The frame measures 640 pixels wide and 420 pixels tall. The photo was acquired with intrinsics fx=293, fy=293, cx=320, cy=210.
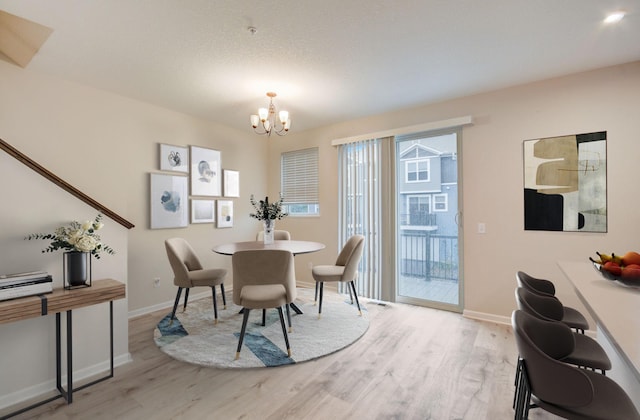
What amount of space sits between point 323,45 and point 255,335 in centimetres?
277

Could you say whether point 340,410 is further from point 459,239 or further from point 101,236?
point 459,239

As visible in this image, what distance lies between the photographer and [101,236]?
2381 millimetres

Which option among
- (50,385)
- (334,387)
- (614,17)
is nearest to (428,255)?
(334,387)

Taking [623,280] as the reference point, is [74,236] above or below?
above

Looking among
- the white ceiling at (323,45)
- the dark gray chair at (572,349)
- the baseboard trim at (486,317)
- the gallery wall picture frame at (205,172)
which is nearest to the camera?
the dark gray chair at (572,349)

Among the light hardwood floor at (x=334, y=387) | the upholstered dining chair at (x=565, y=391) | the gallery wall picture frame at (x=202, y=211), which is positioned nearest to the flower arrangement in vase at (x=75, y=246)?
the light hardwood floor at (x=334, y=387)

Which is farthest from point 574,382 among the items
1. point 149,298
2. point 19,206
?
point 149,298

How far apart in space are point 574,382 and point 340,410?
131 centimetres

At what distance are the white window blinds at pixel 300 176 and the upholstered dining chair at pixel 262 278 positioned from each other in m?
2.46

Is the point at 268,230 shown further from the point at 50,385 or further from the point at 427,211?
the point at 50,385

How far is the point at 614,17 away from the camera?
2.09 meters

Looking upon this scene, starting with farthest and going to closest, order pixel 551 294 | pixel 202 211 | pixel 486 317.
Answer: pixel 202 211
pixel 486 317
pixel 551 294

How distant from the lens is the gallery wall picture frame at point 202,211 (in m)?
4.25

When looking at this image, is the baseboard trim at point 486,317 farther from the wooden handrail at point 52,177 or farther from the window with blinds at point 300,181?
the wooden handrail at point 52,177
